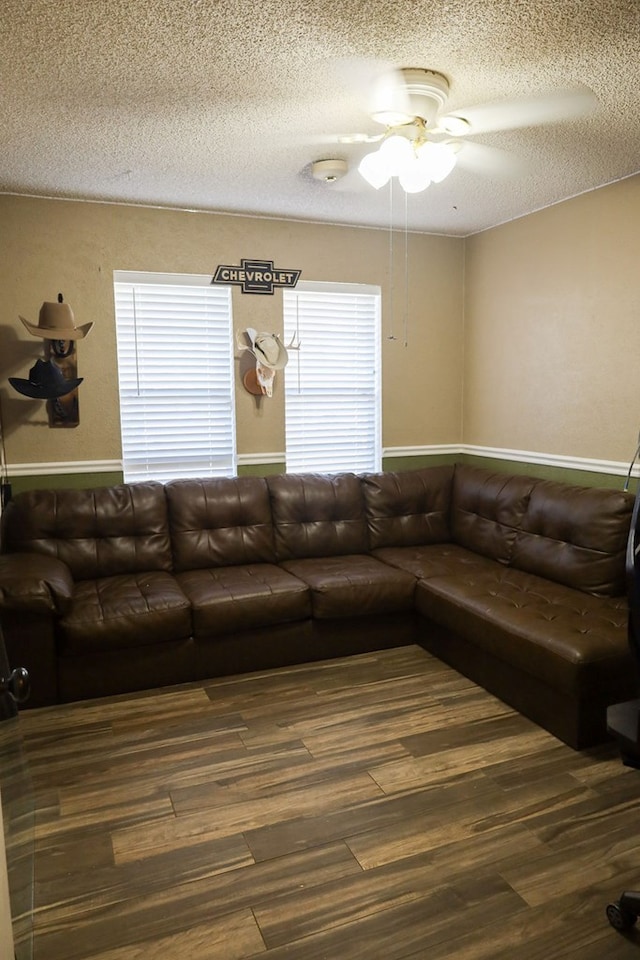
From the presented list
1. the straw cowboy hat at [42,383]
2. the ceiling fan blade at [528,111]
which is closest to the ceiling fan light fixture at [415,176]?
the ceiling fan blade at [528,111]

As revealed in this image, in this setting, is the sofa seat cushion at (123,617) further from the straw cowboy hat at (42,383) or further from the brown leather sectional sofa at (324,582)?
the straw cowboy hat at (42,383)

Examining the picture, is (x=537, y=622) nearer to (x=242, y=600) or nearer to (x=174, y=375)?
(x=242, y=600)

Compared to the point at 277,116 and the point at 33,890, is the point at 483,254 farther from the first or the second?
the point at 33,890

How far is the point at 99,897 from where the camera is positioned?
196 cm

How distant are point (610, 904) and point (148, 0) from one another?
2941 millimetres

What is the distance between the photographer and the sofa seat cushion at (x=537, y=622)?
2.66 meters

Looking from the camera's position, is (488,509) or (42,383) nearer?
(42,383)

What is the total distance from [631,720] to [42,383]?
3.32m

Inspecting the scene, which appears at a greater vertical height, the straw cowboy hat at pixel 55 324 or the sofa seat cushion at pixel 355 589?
the straw cowboy hat at pixel 55 324

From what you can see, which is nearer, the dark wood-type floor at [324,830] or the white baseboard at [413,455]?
the dark wood-type floor at [324,830]

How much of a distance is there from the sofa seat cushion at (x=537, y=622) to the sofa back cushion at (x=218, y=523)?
1073 mm

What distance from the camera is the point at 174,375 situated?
4203mm

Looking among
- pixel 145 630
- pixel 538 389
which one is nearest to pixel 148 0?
pixel 145 630

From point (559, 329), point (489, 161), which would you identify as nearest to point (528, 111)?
point (489, 161)
